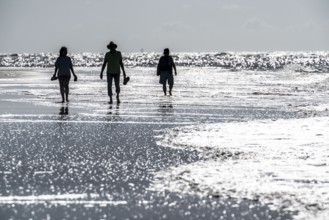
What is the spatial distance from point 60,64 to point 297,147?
42.7ft

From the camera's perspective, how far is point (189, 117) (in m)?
19.5

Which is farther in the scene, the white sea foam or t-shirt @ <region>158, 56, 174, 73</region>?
t-shirt @ <region>158, 56, 174, 73</region>

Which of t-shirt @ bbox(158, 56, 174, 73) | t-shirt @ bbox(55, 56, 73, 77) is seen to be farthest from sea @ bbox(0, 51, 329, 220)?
t-shirt @ bbox(158, 56, 174, 73)

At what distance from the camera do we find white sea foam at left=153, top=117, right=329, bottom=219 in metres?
8.04

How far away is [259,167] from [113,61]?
44.6 ft

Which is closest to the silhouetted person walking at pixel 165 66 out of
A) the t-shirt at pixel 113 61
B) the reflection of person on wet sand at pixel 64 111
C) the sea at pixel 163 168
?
the t-shirt at pixel 113 61

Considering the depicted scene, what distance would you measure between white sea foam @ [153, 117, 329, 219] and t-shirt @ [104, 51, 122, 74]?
769cm

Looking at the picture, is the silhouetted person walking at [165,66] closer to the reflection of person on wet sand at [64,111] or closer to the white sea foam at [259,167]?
the reflection of person on wet sand at [64,111]

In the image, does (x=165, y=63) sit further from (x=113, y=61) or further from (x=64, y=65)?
(x=64, y=65)

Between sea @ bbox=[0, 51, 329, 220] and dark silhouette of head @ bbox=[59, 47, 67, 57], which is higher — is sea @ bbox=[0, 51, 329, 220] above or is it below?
below

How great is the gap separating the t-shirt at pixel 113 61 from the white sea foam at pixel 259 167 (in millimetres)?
7691

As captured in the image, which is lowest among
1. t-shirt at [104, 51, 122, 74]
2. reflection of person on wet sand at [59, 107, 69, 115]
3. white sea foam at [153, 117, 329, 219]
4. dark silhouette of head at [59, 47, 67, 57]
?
reflection of person on wet sand at [59, 107, 69, 115]

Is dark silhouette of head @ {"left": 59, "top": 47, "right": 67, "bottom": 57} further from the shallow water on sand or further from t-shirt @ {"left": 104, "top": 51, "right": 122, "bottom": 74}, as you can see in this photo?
the shallow water on sand

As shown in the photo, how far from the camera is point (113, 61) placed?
23156 millimetres
